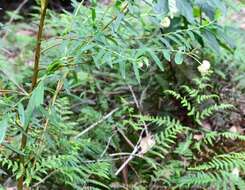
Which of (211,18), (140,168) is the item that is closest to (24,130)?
(211,18)

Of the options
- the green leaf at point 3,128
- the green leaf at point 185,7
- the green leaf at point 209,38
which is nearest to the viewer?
the green leaf at point 3,128

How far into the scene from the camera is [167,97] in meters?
2.58

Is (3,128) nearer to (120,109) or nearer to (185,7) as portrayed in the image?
(185,7)

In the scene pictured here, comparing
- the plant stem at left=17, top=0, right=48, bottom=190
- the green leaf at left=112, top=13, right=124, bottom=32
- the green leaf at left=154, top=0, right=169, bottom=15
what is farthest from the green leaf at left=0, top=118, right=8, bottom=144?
the green leaf at left=154, top=0, right=169, bottom=15

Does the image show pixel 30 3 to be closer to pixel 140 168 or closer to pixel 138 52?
pixel 140 168

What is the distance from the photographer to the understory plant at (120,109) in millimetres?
1553

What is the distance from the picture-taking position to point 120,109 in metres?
2.54

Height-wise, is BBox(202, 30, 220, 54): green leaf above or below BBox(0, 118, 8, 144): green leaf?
above

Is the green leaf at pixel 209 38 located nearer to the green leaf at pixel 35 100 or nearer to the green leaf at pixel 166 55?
the green leaf at pixel 166 55

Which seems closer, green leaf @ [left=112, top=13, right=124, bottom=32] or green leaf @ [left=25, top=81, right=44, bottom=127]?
green leaf @ [left=25, top=81, right=44, bottom=127]

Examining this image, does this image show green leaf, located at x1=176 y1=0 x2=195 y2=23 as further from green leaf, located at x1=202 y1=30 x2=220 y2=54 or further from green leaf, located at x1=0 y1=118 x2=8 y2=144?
green leaf, located at x1=0 y1=118 x2=8 y2=144

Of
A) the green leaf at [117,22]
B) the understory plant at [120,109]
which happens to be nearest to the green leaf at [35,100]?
the understory plant at [120,109]

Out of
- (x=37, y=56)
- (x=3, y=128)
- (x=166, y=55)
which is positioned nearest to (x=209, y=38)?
(x=166, y=55)

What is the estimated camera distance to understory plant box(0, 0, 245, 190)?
1553 millimetres
